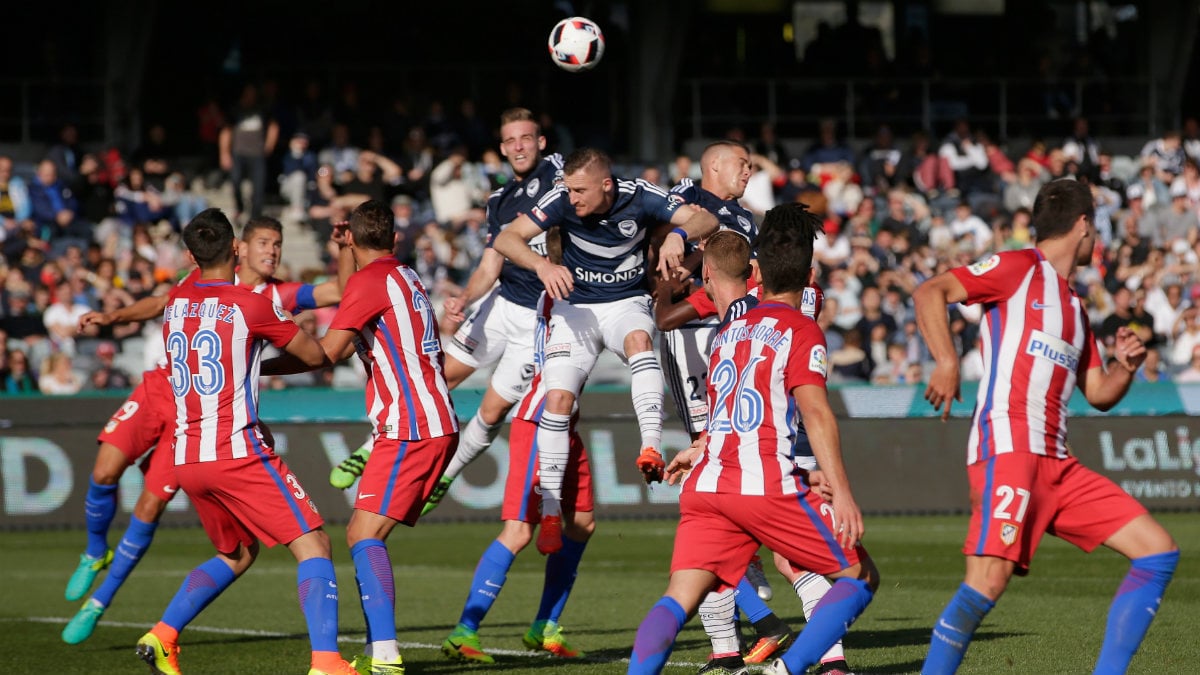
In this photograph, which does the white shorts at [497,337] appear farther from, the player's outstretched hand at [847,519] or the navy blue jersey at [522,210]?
the player's outstretched hand at [847,519]

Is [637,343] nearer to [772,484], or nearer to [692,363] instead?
[692,363]

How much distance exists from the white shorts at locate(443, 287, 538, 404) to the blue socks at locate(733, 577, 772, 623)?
260 cm

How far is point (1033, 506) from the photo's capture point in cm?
646

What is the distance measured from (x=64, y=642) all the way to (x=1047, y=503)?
6.04m

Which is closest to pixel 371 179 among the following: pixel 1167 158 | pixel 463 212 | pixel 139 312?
pixel 463 212

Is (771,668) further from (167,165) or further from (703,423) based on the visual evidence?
(167,165)

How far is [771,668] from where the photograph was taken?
6770 millimetres

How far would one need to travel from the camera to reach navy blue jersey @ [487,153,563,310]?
10.6 meters

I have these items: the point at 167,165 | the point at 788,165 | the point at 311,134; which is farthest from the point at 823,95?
the point at 167,165

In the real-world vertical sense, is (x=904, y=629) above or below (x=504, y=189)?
below

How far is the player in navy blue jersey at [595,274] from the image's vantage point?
9.29 metres

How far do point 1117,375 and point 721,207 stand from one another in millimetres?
3463

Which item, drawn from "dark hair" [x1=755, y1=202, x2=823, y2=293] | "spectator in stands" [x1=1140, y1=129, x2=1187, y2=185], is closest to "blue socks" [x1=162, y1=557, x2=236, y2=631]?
"dark hair" [x1=755, y1=202, x2=823, y2=293]

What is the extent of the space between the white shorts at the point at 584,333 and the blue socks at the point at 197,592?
7.03 ft
